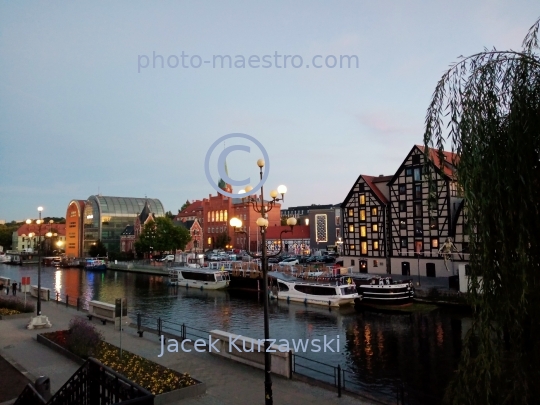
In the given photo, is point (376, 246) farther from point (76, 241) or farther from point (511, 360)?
point (76, 241)

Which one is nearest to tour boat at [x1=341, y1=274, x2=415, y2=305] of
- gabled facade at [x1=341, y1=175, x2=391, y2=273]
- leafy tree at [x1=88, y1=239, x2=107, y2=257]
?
gabled facade at [x1=341, y1=175, x2=391, y2=273]

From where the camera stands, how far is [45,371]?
1532 centimetres

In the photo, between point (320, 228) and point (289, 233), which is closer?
point (320, 228)

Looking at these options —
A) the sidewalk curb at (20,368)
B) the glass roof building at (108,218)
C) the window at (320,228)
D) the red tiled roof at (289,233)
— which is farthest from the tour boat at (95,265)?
the sidewalk curb at (20,368)

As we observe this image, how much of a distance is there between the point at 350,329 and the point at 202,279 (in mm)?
28193

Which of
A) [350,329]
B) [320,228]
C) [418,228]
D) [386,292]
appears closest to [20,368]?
[350,329]

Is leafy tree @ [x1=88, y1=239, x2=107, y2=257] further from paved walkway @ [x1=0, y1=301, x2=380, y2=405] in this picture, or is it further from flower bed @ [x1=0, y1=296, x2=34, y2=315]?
paved walkway @ [x1=0, y1=301, x2=380, y2=405]

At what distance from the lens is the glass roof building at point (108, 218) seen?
373 feet

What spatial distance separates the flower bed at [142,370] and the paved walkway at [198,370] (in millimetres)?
667

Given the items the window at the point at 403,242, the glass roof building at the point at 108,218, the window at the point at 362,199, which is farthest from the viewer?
the glass roof building at the point at 108,218

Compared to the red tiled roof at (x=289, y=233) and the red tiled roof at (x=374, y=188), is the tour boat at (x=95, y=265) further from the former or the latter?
the red tiled roof at (x=374, y=188)

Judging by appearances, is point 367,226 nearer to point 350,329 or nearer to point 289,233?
point 350,329

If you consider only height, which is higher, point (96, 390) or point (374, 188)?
point (374, 188)

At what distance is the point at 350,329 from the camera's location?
2934 centimetres
